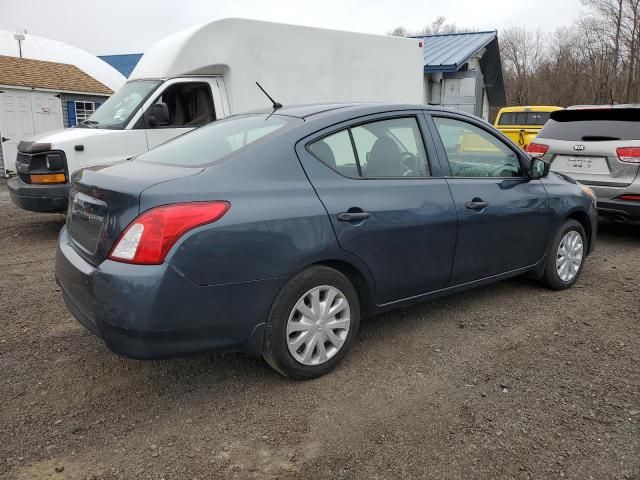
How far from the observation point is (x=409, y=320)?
411cm

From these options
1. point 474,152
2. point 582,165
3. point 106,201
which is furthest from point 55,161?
point 582,165

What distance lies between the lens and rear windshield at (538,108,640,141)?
6.25 meters

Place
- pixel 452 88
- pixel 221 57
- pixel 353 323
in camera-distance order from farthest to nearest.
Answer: pixel 452 88 → pixel 221 57 → pixel 353 323

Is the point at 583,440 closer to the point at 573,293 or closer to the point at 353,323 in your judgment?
the point at 353,323

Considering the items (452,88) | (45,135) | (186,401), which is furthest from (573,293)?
(452,88)

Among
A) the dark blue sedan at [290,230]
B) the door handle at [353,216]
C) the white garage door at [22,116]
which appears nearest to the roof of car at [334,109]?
the dark blue sedan at [290,230]

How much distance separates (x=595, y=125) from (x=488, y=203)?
355cm

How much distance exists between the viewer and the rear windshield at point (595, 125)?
6246mm

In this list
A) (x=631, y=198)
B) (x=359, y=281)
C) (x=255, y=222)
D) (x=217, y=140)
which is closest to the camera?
(x=255, y=222)

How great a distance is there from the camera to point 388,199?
3.33 meters

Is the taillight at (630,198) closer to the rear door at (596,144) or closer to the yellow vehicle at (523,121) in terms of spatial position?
the rear door at (596,144)

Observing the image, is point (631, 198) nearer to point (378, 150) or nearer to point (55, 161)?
point (378, 150)

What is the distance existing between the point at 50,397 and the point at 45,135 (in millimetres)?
5090

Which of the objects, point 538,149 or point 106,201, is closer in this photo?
point 106,201
